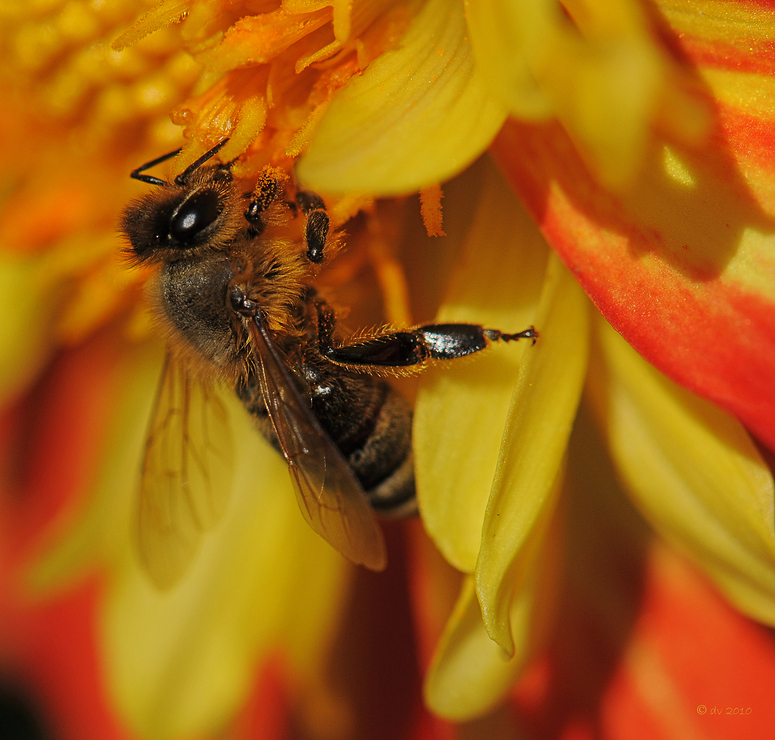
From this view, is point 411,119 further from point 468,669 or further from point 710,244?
point 468,669

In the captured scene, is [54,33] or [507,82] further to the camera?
[54,33]

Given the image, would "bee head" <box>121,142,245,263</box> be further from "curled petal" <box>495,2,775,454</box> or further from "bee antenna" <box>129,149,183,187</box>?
"curled petal" <box>495,2,775,454</box>

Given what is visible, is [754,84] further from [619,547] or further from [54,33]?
[54,33]

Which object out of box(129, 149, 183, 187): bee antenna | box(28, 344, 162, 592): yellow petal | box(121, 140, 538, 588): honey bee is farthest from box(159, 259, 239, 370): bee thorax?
box(28, 344, 162, 592): yellow petal

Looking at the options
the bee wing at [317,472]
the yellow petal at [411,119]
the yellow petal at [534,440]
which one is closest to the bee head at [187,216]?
the bee wing at [317,472]

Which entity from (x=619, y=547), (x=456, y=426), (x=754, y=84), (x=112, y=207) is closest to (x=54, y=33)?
(x=112, y=207)

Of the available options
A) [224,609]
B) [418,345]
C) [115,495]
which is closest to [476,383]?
[418,345]
